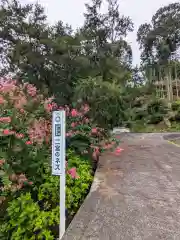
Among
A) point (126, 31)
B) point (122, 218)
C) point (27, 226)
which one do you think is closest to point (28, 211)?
point (27, 226)

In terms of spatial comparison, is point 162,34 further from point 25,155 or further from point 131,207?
A: point 25,155

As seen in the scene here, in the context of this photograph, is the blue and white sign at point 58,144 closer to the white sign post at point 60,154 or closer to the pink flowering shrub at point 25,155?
the white sign post at point 60,154

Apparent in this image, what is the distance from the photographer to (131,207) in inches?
74.0

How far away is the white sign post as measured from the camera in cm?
154

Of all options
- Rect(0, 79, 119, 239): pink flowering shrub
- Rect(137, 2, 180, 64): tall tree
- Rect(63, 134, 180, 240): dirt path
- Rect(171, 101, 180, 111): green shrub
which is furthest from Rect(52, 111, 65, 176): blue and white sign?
Rect(137, 2, 180, 64): tall tree

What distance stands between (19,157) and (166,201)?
1.57 meters

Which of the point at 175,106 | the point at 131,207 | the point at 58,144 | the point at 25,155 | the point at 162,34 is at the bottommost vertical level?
the point at 131,207

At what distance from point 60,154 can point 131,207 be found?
3.05 feet

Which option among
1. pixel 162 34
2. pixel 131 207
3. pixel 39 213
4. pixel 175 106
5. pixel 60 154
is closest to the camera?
pixel 60 154

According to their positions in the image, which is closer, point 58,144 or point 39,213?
point 58,144

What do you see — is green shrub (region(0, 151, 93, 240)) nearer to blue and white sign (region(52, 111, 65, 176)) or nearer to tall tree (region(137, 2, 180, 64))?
blue and white sign (region(52, 111, 65, 176))

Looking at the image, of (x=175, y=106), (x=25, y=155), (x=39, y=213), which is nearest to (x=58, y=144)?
(x=25, y=155)

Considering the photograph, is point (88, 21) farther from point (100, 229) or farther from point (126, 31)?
point (100, 229)

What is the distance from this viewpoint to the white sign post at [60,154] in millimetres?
1538
